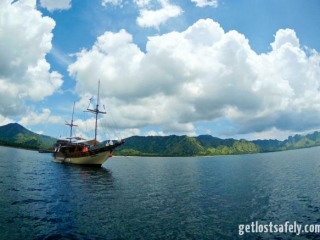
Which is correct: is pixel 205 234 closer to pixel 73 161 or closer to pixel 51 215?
pixel 51 215

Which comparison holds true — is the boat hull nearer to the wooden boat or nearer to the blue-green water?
the wooden boat

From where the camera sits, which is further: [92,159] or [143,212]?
[92,159]

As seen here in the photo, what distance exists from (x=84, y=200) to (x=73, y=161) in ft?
212

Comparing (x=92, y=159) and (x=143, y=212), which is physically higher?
(x=92, y=159)

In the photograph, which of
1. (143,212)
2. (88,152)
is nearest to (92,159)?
(88,152)

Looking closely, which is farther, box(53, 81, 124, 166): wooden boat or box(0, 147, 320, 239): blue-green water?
box(53, 81, 124, 166): wooden boat

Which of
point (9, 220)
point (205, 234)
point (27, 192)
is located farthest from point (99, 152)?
point (205, 234)

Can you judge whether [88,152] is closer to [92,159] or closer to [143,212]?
[92,159]

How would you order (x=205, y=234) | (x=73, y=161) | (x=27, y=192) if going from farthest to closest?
(x=73, y=161) → (x=27, y=192) → (x=205, y=234)

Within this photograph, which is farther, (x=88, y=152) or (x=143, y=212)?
(x=88, y=152)

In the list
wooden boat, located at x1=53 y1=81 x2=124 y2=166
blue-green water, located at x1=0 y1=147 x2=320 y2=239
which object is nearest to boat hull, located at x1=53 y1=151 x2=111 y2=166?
wooden boat, located at x1=53 y1=81 x2=124 y2=166

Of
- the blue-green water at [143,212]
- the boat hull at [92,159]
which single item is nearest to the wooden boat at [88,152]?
the boat hull at [92,159]

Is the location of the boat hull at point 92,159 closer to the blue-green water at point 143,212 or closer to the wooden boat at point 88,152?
the wooden boat at point 88,152

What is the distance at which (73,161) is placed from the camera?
91.0m
